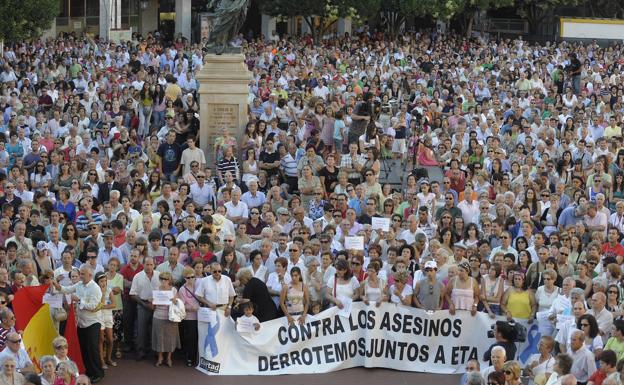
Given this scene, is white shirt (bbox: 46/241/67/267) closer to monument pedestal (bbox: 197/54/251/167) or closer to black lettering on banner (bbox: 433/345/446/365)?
black lettering on banner (bbox: 433/345/446/365)

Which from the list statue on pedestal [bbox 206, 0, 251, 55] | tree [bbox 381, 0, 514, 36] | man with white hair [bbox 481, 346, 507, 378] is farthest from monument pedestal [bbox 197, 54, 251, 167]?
tree [bbox 381, 0, 514, 36]

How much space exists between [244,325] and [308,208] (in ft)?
18.2

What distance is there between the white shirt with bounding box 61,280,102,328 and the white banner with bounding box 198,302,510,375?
4.34ft

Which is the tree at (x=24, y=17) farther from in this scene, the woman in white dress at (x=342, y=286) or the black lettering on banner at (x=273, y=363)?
the black lettering on banner at (x=273, y=363)

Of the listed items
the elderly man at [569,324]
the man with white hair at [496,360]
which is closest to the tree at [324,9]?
the elderly man at [569,324]

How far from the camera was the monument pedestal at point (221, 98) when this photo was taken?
25125mm

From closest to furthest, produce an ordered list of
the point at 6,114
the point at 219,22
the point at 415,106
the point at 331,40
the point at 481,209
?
the point at 481,209 < the point at 219,22 < the point at 6,114 < the point at 415,106 < the point at 331,40

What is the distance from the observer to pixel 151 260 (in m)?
17.5

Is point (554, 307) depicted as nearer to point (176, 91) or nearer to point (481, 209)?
point (481, 209)

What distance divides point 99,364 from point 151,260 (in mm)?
1429

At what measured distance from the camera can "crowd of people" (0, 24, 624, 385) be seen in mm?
17016

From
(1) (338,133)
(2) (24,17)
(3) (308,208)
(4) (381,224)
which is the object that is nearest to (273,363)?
(4) (381,224)

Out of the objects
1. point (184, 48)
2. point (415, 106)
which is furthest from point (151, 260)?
point (184, 48)

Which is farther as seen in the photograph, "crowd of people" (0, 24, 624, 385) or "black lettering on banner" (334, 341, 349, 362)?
"black lettering on banner" (334, 341, 349, 362)
